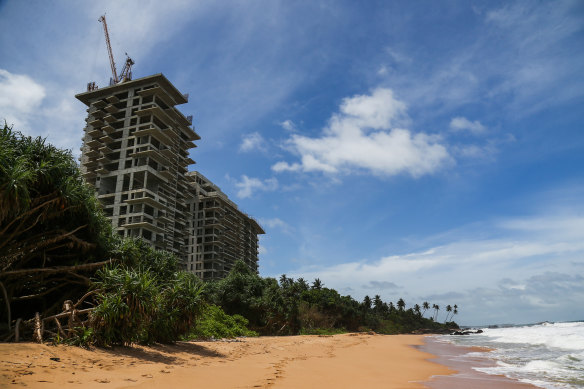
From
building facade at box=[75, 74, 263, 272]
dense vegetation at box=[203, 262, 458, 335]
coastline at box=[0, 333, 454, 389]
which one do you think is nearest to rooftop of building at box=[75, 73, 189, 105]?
building facade at box=[75, 74, 263, 272]

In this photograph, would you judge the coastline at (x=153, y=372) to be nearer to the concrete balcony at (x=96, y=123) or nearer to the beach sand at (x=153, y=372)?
the beach sand at (x=153, y=372)

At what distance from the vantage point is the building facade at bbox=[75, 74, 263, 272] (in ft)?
227

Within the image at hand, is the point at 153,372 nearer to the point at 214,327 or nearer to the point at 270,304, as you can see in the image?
the point at 214,327

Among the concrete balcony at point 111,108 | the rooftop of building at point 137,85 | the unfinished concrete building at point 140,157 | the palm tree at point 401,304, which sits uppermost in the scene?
the rooftop of building at point 137,85

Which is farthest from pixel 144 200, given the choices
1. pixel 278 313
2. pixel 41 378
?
pixel 41 378

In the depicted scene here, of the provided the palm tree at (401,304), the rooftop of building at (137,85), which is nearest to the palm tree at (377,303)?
the palm tree at (401,304)

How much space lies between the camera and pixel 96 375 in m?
7.84

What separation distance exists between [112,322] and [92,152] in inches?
2998

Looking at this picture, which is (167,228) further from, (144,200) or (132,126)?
(132,126)

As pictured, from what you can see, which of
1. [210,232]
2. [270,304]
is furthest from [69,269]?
[210,232]

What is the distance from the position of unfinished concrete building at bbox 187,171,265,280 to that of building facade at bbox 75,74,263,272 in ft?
50.2

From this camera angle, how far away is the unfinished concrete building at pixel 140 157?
6925 centimetres

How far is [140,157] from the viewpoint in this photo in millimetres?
72625

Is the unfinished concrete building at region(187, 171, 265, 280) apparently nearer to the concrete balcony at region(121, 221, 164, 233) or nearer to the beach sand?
the concrete balcony at region(121, 221, 164, 233)
